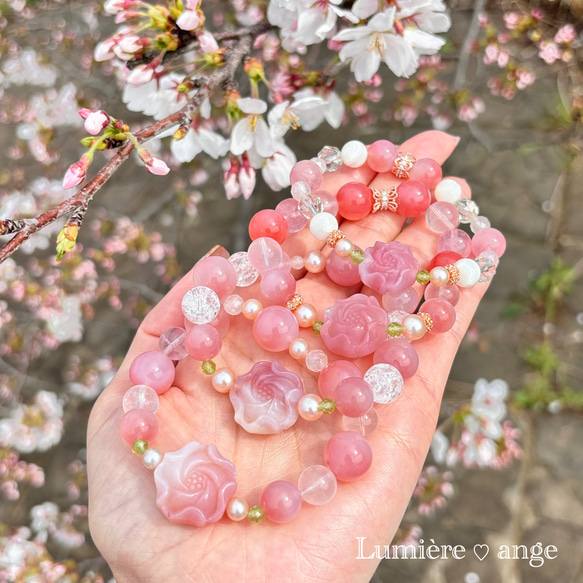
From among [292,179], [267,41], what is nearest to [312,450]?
[292,179]

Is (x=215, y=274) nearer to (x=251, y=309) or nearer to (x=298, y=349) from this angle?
(x=251, y=309)

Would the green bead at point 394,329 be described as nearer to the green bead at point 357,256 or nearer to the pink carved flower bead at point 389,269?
the pink carved flower bead at point 389,269

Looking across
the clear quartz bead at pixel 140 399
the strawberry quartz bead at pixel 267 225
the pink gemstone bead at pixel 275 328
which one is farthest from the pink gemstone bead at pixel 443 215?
the clear quartz bead at pixel 140 399

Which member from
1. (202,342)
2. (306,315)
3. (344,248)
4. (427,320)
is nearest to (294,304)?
(306,315)

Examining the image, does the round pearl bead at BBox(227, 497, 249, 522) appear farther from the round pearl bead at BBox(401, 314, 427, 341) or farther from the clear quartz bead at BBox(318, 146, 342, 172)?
the clear quartz bead at BBox(318, 146, 342, 172)

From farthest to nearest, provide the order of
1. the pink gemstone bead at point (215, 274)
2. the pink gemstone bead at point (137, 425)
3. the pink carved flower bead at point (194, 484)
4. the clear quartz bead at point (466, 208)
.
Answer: the clear quartz bead at point (466, 208)
the pink gemstone bead at point (215, 274)
the pink gemstone bead at point (137, 425)
the pink carved flower bead at point (194, 484)

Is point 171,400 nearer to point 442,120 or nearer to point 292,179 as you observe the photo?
point 292,179

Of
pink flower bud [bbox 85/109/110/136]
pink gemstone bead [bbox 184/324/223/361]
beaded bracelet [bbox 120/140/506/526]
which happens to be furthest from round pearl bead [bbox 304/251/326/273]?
pink flower bud [bbox 85/109/110/136]
